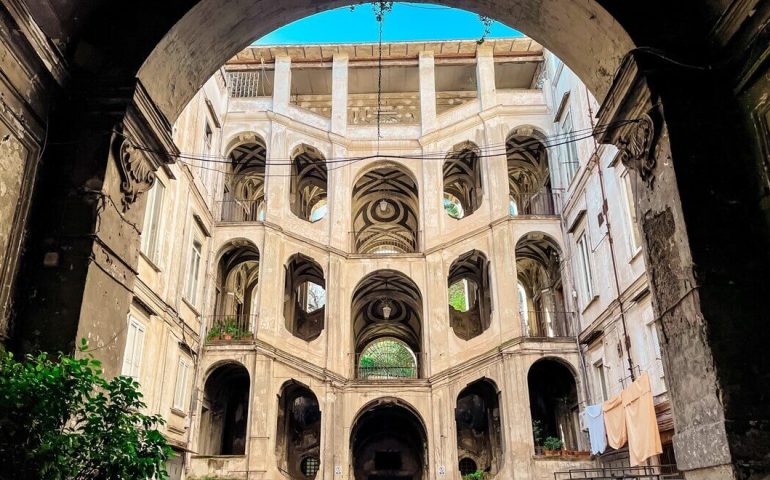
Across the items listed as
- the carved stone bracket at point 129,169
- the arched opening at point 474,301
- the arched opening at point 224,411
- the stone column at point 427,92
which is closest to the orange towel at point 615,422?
the arched opening at point 474,301

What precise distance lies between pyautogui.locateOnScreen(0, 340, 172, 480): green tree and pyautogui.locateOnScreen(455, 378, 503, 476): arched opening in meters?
20.7

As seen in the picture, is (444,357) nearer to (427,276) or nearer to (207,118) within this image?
(427,276)

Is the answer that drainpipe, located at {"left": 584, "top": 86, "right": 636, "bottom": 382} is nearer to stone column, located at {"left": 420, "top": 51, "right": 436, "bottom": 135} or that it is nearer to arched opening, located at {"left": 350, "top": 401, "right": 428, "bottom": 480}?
stone column, located at {"left": 420, "top": 51, "right": 436, "bottom": 135}

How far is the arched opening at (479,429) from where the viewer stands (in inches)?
947

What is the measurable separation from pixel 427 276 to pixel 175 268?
955 centimetres

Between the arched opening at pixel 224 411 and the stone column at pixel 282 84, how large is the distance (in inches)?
419

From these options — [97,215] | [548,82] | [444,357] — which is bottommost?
[97,215]

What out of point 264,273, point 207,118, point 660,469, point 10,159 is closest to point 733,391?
point 10,159

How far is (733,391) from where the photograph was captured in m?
4.56

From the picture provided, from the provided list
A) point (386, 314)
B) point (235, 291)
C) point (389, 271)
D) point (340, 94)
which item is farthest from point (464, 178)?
point (235, 291)

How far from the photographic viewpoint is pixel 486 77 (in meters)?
24.8

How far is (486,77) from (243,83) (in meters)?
10.7

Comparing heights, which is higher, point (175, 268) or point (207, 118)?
point (207, 118)

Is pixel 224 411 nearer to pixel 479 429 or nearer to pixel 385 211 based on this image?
pixel 479 429
